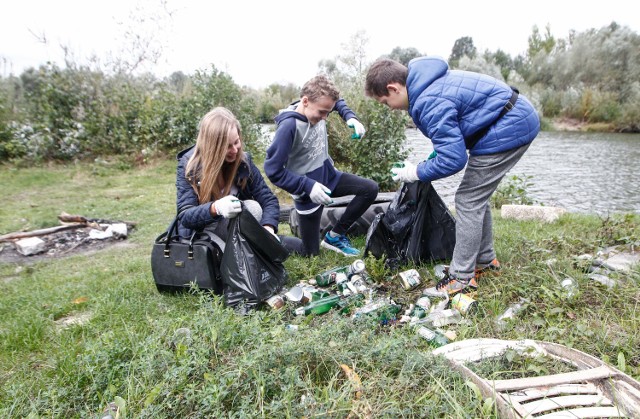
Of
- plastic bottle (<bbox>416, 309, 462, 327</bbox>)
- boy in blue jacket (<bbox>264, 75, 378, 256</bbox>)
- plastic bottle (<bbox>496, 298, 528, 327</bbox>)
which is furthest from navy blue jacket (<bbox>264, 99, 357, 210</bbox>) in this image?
plastic bottle (<bbox>496, 298, 528, 327</bbox>)

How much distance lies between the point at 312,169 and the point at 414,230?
981mm

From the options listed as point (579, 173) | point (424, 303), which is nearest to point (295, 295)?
point (424, 303)

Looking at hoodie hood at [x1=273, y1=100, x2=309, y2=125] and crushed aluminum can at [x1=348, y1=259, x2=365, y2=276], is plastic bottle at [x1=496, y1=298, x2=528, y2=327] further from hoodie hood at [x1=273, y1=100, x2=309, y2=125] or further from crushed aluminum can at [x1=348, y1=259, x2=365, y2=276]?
hoodie hood at [x1=273, y1=100, x2=309, y2=125]

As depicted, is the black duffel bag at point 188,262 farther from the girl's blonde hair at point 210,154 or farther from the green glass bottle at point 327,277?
the green glass bottle at point 327,277

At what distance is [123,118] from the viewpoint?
32.4 feet

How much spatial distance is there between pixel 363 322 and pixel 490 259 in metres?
1.28

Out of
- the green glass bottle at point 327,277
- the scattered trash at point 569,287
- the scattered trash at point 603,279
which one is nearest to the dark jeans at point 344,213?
the green glass bottle at point 327,277

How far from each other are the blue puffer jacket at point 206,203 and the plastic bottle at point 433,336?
141 cm

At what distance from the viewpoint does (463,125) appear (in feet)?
8.08

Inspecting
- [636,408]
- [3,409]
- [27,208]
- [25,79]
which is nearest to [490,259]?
[636,408]

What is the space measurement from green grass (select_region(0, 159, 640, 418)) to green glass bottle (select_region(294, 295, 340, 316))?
0.08 meters

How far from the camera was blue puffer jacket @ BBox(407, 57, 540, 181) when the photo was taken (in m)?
2.37

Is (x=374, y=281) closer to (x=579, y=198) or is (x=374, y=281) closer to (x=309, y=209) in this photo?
(x=309, y=209)

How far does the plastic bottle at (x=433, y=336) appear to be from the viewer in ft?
6.68
